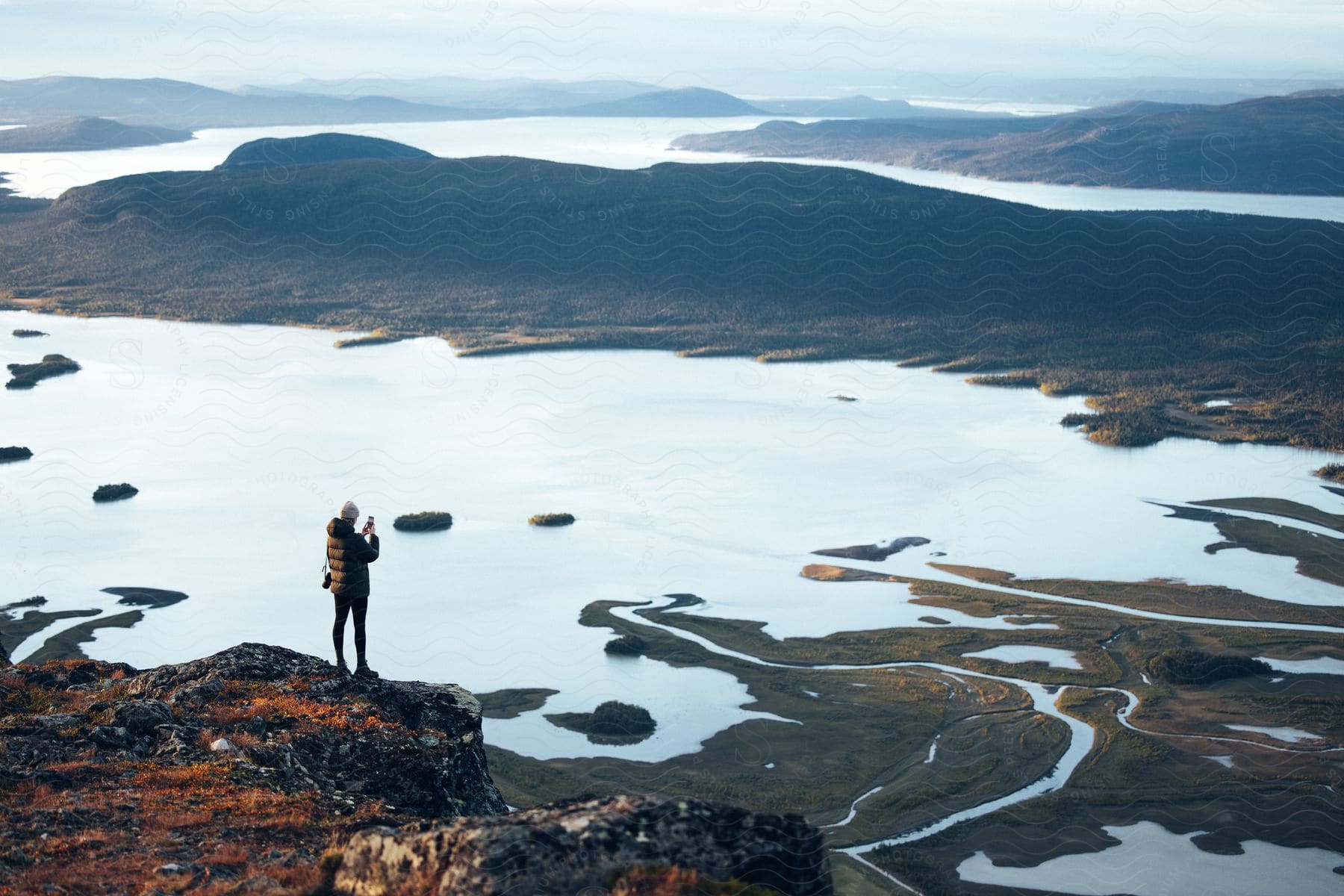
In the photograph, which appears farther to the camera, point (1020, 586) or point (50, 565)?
point (50, 565)

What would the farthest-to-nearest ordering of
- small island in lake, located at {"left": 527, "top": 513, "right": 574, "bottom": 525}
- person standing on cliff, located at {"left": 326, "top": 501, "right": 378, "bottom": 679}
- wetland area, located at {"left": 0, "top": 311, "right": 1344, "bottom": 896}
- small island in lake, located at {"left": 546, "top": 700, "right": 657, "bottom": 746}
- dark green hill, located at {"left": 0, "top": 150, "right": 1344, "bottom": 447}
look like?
dark green hill, located at {"left": 0, "top": 150, "right": 1344, "bottom": 447}, small island in lake, located at {"left": 527, "top": 513, "right": 574, "bottom": 525}, small island in lake, located at {"left": 546, "top": 700, "right": 657, "bottom": 746}, wetland area, located at {"left": 0, "top": 311, "right": 1344, "bottom": 896}, person standing on cliff, located at {"left": 326, "top": 501, "right": 378, "bottom": 679}

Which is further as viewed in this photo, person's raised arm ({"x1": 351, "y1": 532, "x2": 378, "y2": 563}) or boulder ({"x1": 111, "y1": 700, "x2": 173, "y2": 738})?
person's raised arm ({"x1": 351, "y1": 532, "x2": 378, "y2": 563})

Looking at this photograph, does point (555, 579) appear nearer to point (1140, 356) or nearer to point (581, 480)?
point (581, 480)

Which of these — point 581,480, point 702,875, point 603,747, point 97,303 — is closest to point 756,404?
point 581,480

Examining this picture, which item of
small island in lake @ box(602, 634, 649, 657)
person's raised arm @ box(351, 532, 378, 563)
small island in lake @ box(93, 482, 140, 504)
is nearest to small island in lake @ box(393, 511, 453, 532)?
small island in lake @ box(93, 482, 140, 504)

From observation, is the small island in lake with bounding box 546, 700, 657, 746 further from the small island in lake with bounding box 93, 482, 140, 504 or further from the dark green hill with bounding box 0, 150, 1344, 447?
the dark green hill with bounding box 0, 150, 1344, 447

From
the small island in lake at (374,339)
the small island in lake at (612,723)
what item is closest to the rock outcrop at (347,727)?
the small island in lake at (612,723)

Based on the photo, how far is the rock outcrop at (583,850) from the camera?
1080 cm

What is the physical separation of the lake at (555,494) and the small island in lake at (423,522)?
1158 mm

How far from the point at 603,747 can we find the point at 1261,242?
137902mm

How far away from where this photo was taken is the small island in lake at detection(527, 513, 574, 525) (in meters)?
65.1

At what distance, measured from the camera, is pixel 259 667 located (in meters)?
19.6

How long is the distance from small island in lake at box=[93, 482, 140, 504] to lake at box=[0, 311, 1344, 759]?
1.54 m

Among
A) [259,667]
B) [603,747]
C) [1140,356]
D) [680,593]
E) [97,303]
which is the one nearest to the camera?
[259,667]
